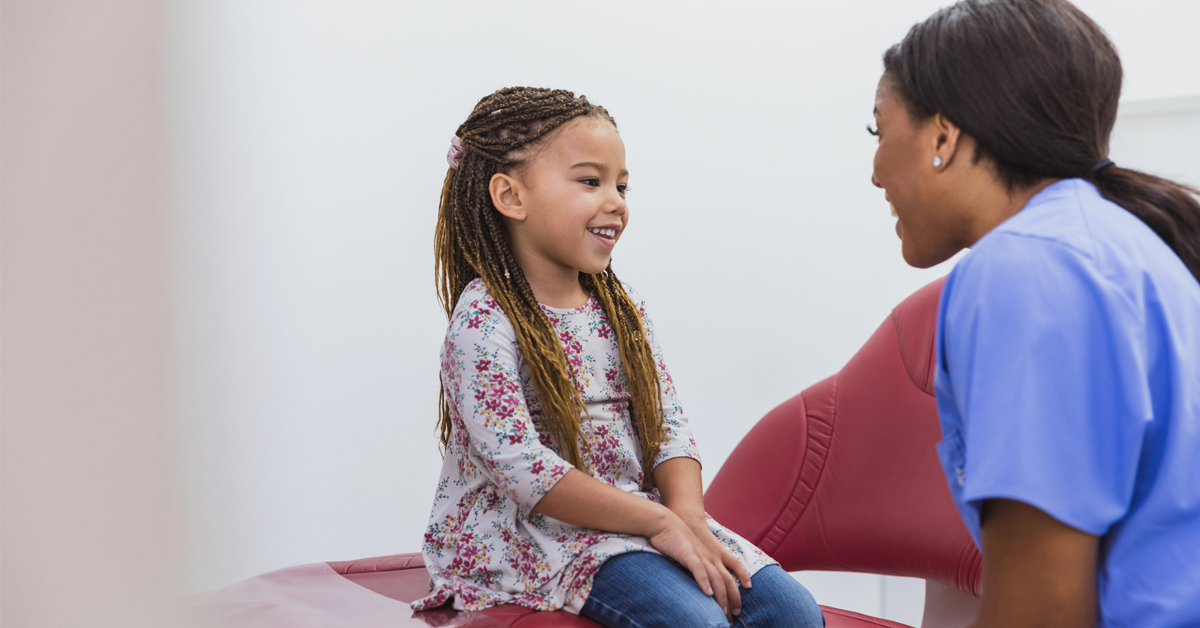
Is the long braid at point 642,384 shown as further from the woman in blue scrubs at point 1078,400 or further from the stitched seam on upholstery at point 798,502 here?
the woman in blue scrubs at point 1078,400

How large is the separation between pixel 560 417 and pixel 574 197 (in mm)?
282

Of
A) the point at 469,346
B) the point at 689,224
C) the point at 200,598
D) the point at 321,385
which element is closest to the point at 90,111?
the point at 200,598

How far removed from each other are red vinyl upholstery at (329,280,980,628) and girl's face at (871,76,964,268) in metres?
0.61

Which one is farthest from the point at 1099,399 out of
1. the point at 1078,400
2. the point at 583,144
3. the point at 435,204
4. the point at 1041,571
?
the point at 435,204

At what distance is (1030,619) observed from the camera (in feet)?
2.24

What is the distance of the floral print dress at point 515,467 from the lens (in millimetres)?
1058

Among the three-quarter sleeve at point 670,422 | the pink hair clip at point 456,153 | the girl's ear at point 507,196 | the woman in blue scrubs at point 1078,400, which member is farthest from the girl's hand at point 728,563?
the pink hair clip at point 456,153

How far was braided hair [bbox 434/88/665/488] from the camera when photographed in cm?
121

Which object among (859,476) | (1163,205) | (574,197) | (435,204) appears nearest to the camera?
(1163,205)

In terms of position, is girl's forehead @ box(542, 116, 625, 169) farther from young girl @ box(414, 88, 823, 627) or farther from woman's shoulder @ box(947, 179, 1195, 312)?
woman's shoulder @ box(947, 179, 1195, 312)

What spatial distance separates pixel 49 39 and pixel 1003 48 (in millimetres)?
737

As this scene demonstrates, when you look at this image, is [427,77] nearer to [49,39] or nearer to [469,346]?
[469,346]

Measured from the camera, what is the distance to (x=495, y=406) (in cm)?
108

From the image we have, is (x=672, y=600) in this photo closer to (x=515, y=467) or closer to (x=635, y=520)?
(x=635, y=520)
